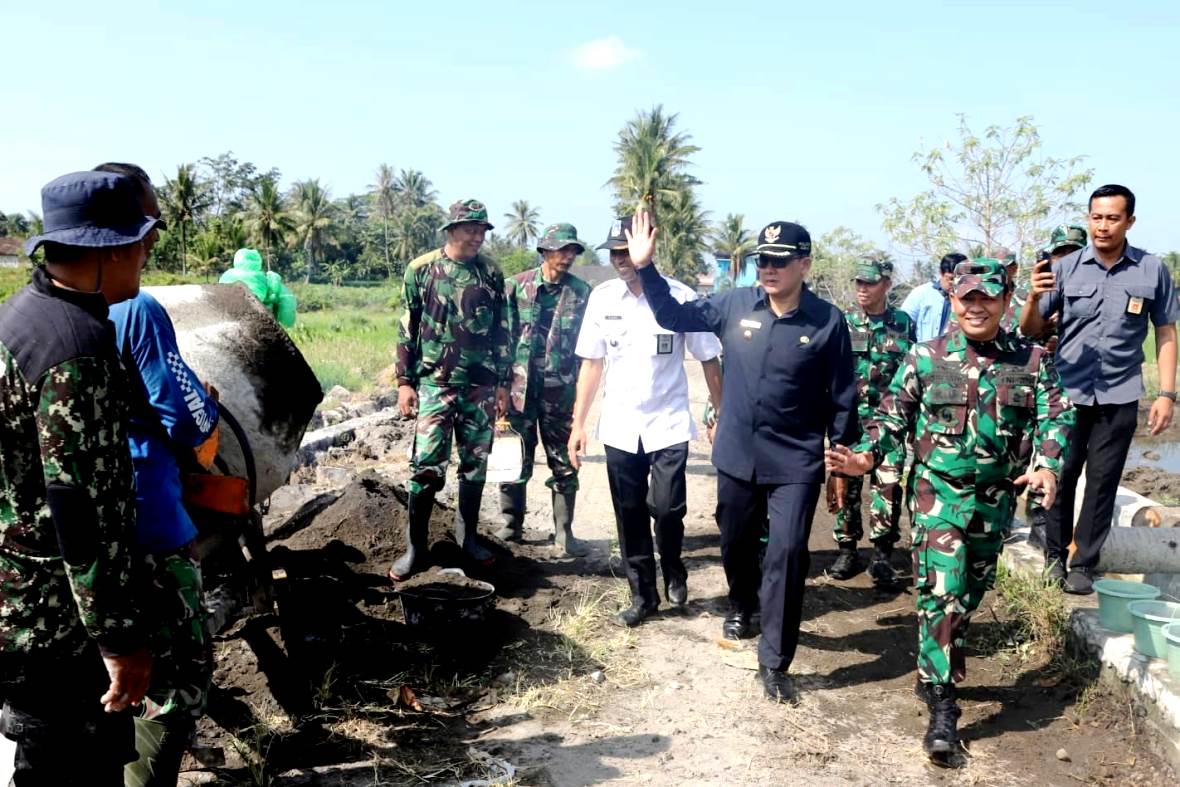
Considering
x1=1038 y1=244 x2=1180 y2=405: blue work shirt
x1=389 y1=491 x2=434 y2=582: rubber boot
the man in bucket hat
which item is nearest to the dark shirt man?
x1=1038 y1=244 x2=1180 y2=405: blue work shirt

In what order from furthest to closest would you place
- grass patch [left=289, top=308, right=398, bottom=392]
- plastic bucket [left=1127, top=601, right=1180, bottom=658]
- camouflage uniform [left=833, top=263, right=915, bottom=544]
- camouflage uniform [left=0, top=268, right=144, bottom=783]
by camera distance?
grass patch [left=289, top=308, right=398, bottom=392] < camouflage uniform [left=833, top=263, right=915, bottom=544] < plastic bucket [left=1127, top=601, right=1180, bottom=658] < camouflage uniform [left=0, top=268, right=144, bottom=783]

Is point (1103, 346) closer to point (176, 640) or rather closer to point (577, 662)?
point (577, 662)

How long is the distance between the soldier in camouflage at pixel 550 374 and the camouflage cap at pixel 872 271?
1.87 metres

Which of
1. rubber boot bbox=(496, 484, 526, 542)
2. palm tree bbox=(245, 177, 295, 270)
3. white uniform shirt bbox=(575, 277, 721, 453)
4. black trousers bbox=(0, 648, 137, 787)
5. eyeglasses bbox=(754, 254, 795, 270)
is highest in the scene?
palm tree bbox=(245, 177, 295, 270)

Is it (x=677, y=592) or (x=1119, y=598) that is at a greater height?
(x=1119, y=598)

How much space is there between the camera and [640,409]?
4984mm

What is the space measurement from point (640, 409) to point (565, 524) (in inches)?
66.0

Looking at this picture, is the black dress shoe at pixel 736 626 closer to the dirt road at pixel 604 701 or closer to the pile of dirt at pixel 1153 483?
the dirt road at pixel 604 701

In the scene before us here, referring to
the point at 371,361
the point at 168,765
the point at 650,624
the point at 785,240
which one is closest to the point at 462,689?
the point at 650,624

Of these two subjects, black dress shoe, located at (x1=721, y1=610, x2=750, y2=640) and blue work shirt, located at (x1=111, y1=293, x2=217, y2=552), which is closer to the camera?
blue work shirt, located at (x1=111, y1=293, x2=217, y2=552)

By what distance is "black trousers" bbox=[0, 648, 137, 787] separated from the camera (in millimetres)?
2361

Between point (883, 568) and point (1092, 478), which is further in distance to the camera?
point (883, 568)

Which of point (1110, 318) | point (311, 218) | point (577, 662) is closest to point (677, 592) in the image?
point (577, 662)

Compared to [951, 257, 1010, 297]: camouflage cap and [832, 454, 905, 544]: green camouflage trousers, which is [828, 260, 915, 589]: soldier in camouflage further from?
[951, 257, 1010, 297]: camouflage cap
